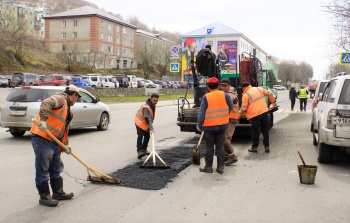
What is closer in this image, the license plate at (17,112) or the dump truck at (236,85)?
the dump truck at (236,85)

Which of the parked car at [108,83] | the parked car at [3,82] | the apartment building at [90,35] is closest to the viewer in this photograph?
the parked car at [3,82]

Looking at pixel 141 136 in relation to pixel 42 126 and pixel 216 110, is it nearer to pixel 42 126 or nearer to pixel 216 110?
pixel 216 110

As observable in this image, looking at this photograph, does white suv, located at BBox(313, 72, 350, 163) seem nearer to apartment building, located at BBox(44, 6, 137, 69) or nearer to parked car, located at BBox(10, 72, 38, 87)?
parked car, located at BBox(10, 72, 38, 87)

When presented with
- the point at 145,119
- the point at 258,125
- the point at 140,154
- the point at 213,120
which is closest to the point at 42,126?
the point at 213,120

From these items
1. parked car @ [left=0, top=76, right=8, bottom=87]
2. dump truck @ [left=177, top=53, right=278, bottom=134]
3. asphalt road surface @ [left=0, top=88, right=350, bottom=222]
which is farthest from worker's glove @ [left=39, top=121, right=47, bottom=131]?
parked car @ [left=0, top=76, right=8, bottom=87]

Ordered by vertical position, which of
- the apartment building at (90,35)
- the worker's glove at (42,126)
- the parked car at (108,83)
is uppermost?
the apartment building at (90,35)

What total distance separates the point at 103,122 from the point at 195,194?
834 centimetres

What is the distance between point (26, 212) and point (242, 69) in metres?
8.96

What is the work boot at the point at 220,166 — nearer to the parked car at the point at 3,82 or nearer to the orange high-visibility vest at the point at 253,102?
the orange high-visibility vest at the point at 253,102

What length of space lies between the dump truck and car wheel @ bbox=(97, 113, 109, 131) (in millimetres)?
2871

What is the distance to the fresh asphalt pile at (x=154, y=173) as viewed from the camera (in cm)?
612

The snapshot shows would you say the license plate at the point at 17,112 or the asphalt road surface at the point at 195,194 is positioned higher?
the license plate at the point at 17,112

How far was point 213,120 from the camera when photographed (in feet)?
23.1

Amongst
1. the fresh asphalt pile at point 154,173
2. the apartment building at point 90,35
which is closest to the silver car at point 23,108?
the fresh asphalt pile at point 154,173
